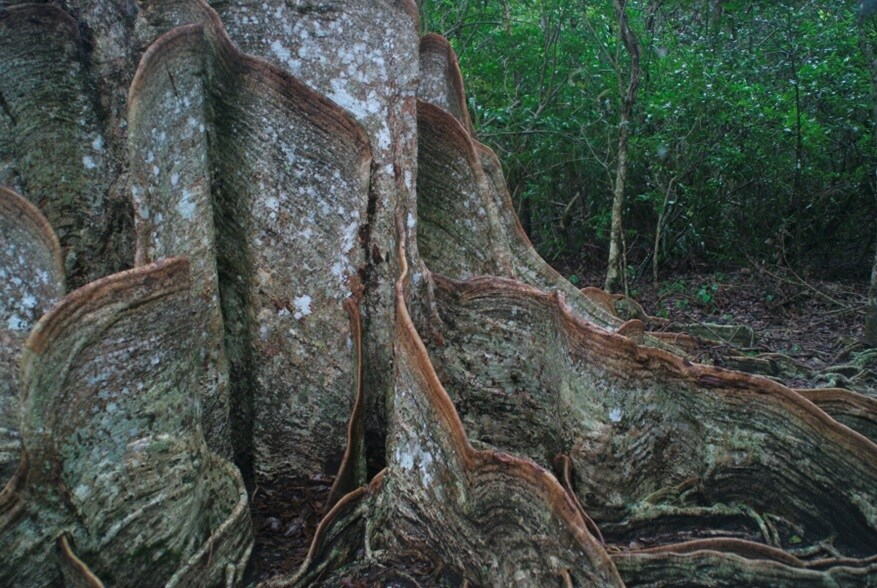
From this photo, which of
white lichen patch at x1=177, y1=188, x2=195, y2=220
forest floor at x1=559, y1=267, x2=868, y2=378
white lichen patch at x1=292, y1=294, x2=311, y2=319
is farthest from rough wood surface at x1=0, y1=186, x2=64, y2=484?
forest floor at x1=559, y1=267, x2=868, y2=378

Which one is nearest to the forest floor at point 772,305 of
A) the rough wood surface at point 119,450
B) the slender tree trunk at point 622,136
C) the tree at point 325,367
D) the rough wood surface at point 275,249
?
the slender tree trunk at point 622,136

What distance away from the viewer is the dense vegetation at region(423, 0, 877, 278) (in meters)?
7.50

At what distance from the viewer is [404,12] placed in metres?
3.64

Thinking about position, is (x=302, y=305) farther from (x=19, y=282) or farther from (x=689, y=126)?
(x=689, y=126)

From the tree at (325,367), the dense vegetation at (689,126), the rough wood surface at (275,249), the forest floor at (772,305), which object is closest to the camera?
the tree at (325,367)

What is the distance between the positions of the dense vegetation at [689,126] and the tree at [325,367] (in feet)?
15.4

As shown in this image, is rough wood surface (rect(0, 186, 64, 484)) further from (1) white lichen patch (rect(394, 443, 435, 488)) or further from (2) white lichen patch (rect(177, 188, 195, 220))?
(1) white lichen patch (rect(394, 443, 435, 488))

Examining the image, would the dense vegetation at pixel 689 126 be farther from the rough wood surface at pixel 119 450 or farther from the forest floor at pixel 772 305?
the rough wood surface at pixel 119 450

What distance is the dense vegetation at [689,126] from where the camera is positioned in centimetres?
750

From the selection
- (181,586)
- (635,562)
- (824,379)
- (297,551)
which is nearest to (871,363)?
(824,379)

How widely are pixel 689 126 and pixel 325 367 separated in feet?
18.5

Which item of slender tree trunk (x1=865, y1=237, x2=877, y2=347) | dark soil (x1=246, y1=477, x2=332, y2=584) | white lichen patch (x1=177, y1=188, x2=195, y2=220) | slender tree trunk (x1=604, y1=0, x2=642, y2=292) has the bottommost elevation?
dark soil (x1=246, y1=477, x2=332, y2=584)

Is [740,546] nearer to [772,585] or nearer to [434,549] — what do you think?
[772,585]

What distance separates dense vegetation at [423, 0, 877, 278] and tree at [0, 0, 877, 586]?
Result: 470cm
